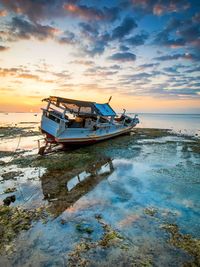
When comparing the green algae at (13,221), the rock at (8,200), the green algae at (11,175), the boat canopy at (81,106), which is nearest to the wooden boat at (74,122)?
the boat canopy at (81,106)

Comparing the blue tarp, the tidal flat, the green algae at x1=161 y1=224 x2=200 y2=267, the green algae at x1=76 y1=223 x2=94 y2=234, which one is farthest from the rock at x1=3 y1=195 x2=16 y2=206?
the blue tarp

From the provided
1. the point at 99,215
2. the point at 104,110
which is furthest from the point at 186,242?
the point at 104,110

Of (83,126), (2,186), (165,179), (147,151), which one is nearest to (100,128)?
(83,126)

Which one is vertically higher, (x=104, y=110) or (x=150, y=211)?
(x=104, y=110)

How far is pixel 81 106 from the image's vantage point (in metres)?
23.4

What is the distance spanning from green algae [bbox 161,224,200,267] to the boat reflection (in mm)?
4317

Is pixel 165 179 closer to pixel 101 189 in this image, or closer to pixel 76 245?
pixel 101 189

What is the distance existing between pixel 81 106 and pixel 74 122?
6.45 ft

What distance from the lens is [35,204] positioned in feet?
30.3

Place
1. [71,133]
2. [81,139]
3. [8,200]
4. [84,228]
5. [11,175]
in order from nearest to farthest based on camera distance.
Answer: [84,228], [8,200], [11,175], [71,133], [81,139]

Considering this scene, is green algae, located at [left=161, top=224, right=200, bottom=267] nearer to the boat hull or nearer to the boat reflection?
the boat reflection

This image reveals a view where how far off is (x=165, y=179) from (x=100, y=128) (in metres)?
14.0

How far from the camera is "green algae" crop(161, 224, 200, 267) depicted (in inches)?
232

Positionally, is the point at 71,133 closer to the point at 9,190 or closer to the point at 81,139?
the point at 81,139
